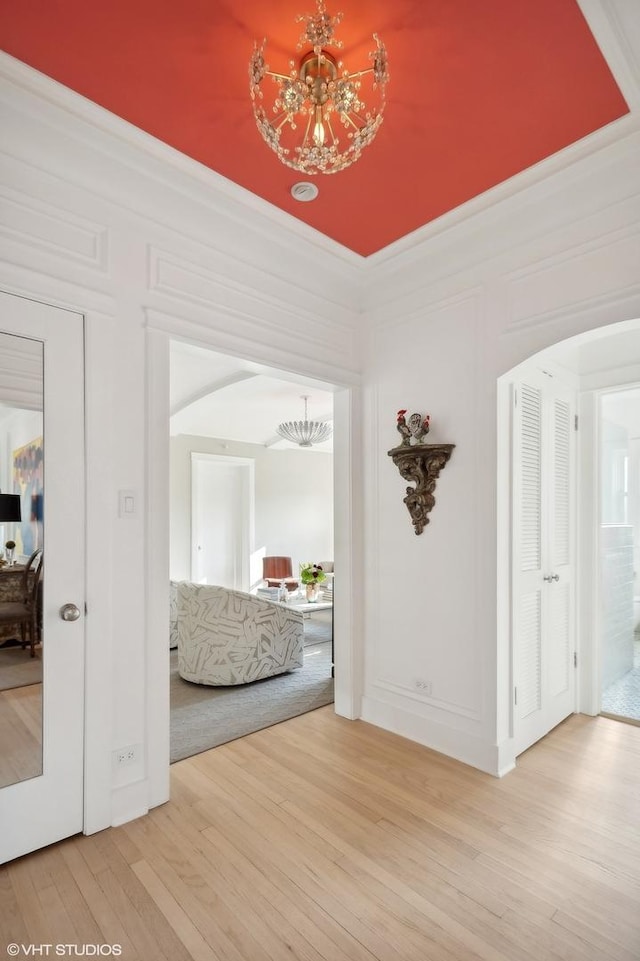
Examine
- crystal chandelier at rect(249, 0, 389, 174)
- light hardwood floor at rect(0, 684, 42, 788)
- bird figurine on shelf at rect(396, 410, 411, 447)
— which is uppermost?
crystal chandelier at rect(249, 0, 389, 174)

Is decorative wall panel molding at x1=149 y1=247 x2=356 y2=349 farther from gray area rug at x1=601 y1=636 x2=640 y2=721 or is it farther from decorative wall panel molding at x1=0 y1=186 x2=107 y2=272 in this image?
gray area rug at x1=601 y1=636 x2=640 y2=721

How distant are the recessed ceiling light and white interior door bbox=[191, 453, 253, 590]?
5133 millimetres

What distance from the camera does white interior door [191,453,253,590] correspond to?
737cm

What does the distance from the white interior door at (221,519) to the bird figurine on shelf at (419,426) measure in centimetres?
483

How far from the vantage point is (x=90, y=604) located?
7.11ft

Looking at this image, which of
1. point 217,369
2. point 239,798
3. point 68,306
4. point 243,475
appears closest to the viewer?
point 68,306

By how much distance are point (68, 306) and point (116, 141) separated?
0.71m

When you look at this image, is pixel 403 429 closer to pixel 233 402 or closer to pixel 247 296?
pixel 247 296

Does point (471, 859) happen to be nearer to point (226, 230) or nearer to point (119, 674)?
point (119, 674)

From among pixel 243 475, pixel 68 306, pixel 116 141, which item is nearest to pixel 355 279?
pixel 116 141

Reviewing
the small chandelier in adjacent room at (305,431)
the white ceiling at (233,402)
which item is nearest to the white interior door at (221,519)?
the white ceiling at (233,402)

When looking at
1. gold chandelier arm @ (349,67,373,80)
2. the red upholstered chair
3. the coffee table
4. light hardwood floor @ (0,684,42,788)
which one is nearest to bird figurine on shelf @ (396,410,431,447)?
gold chandelier arm @ (349,67,373,80)

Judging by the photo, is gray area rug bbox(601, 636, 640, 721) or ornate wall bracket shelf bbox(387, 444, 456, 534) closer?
ornate wall bracket shelf bbox(387, 444, 456, 534)

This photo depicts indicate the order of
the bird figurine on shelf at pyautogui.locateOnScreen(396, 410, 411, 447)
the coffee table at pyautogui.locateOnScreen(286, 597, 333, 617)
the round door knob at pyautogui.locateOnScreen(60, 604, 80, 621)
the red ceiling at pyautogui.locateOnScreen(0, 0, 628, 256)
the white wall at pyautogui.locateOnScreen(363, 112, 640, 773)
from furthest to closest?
the coffee table at pyautogui.locateOnScreen(286, 597, 333, 617) → the bird figurine on shelf at pyautogui.locateOnScreen(396, 410, 411, 447) → the white wall at pyautogui.locateOnScreen(363, 112, 640, 773) → the round door knob at pyautogui.locateOnScreen(60, 604, 80, 621) → the red ceiling at pyautogui.locateOnScreen(0, 0, 628, 256)
